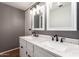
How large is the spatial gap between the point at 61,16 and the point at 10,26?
7.19 ft

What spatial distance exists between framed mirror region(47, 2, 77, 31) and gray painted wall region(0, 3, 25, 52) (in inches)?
70.9

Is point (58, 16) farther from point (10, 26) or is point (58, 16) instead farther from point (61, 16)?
point (10, 26)

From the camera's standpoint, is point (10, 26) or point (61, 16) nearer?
point (61, 16)

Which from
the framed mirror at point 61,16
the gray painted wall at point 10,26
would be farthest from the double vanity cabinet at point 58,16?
the gray painted wall at point 10,26

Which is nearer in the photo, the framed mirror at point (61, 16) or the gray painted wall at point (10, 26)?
the framed mirror at point (61, 16)

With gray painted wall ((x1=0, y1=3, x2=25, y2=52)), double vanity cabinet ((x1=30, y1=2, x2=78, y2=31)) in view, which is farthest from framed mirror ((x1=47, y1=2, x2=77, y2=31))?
gray painted wall ((x1=0, y1=3, x2=25, y2=52))

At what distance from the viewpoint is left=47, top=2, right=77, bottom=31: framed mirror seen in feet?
3.79

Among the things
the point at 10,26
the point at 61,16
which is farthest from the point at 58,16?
the point at 10,26

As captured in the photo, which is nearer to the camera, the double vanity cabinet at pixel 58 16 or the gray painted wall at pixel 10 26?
the double vanity cabinet at pixel 58 16

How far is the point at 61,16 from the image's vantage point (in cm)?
137

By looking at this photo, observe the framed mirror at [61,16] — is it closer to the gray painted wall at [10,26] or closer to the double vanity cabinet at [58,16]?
the double vanity cabinet at [58,16]

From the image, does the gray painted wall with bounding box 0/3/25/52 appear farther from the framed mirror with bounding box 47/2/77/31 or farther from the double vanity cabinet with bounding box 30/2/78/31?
the framed mirror with bounding box 47/2/77/31

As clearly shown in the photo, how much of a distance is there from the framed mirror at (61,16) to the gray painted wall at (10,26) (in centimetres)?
180

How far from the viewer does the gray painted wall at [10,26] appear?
2.43m
